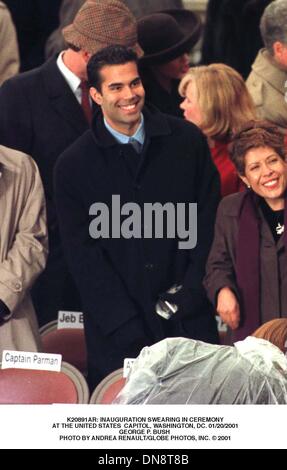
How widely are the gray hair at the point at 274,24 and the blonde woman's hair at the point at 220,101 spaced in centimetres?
A: 23

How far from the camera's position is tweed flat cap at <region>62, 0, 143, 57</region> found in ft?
29.5

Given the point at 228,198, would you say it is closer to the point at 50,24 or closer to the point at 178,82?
the point at 178,82

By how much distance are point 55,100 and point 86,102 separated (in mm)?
140

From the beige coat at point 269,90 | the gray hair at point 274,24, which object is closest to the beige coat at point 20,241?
the beige coat at point 269,90

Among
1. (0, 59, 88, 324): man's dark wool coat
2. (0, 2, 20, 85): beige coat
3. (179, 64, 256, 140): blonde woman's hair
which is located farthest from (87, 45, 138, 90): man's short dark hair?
(0, 2, 20, 85): beige coat

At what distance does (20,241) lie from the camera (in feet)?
29.3

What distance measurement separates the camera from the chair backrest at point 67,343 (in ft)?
29.9

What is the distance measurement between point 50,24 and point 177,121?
77cm

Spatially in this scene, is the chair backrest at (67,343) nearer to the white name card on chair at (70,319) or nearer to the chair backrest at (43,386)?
the white name card on chair at (70,319)

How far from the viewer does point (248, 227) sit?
8898 mm

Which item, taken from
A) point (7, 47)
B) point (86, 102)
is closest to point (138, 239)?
point (86, 102)

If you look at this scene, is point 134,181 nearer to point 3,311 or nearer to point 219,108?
point 219,108

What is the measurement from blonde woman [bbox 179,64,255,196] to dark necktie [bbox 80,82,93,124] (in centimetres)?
42
